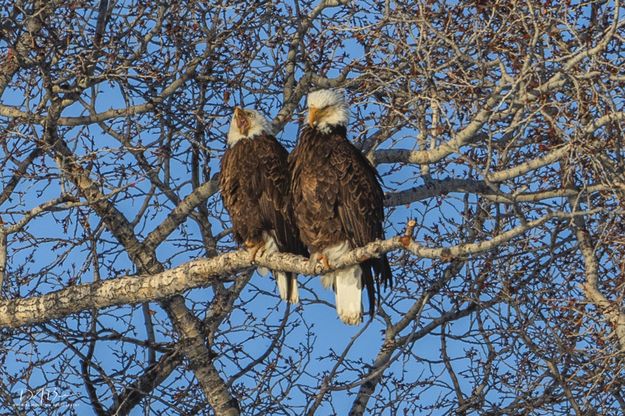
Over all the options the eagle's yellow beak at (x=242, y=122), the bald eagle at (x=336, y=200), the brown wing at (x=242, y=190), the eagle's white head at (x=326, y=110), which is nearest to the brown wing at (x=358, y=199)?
the bald eagle at (x=336, y=200)

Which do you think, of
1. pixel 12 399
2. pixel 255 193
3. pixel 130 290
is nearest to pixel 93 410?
pixel 12 399

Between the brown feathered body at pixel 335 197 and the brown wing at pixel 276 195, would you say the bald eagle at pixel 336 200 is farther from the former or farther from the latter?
the brown wing at pixel 276 195

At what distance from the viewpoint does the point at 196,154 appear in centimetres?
1000

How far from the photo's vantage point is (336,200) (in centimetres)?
802

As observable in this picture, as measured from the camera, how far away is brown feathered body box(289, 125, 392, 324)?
7.98m

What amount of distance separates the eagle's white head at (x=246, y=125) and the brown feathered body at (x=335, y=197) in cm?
51

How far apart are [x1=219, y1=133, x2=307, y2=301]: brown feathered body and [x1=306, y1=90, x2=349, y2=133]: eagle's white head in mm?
390

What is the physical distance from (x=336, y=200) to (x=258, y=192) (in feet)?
1.95

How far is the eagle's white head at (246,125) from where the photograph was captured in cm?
854

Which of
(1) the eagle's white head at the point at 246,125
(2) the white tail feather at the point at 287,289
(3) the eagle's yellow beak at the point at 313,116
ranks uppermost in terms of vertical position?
(1) the eagle's white head at the point at 246,125

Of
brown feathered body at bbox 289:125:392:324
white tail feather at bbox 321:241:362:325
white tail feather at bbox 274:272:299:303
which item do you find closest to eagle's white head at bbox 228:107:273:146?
brown feathered body at bbox 289:125:392:324

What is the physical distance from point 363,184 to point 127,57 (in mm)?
2329

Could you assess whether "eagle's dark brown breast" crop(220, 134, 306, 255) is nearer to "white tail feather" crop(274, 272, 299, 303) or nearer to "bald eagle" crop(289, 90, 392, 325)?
"bald eagle" crop(289, 90, 392, 325)

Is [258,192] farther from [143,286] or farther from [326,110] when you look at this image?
[143,286]
